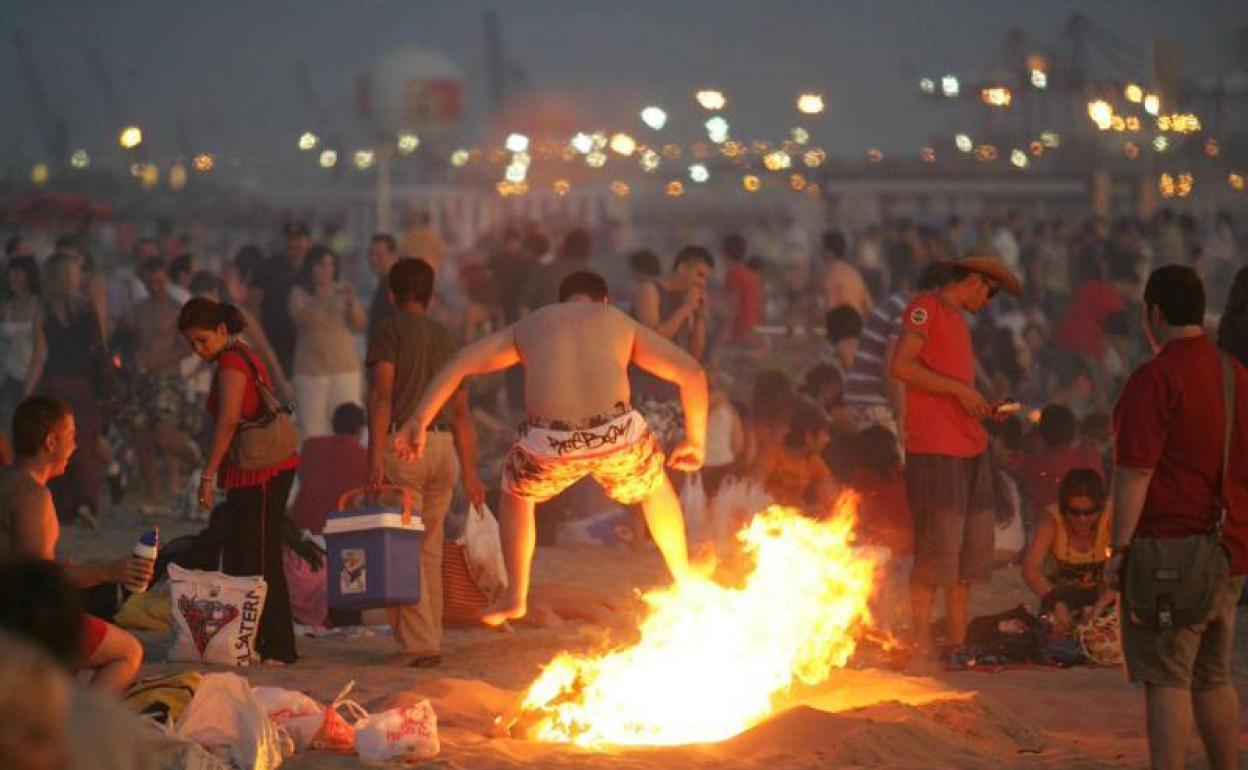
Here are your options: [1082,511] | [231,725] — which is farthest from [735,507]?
[231,725]

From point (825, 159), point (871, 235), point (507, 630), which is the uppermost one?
point (825, 159)

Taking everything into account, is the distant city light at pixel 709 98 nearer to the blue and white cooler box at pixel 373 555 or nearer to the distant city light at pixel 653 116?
the distant city light at pixel 653 116

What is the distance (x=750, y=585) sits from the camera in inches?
360

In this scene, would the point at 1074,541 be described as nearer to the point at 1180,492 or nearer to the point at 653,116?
the point at 1180,492

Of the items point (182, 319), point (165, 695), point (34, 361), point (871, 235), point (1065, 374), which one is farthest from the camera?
point (871, 235)

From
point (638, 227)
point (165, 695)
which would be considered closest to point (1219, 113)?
point (638, 227)

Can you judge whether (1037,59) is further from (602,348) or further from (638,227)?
(602,348)

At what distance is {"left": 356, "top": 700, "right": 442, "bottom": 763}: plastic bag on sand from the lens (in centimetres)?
761

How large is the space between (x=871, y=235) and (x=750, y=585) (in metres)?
26.9

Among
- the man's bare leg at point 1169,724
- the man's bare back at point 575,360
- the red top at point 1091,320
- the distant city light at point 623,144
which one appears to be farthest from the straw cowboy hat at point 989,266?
the distant city light at point 623,144

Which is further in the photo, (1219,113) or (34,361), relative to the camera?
(1219,113)

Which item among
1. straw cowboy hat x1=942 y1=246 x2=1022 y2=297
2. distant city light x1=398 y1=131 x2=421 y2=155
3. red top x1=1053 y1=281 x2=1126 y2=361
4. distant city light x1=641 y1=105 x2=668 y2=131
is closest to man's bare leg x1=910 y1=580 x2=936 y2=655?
straw cowboy hat x1=942 y1=246 x2=1022 y2=297

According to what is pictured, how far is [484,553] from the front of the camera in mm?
10953

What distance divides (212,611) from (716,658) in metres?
2.42
